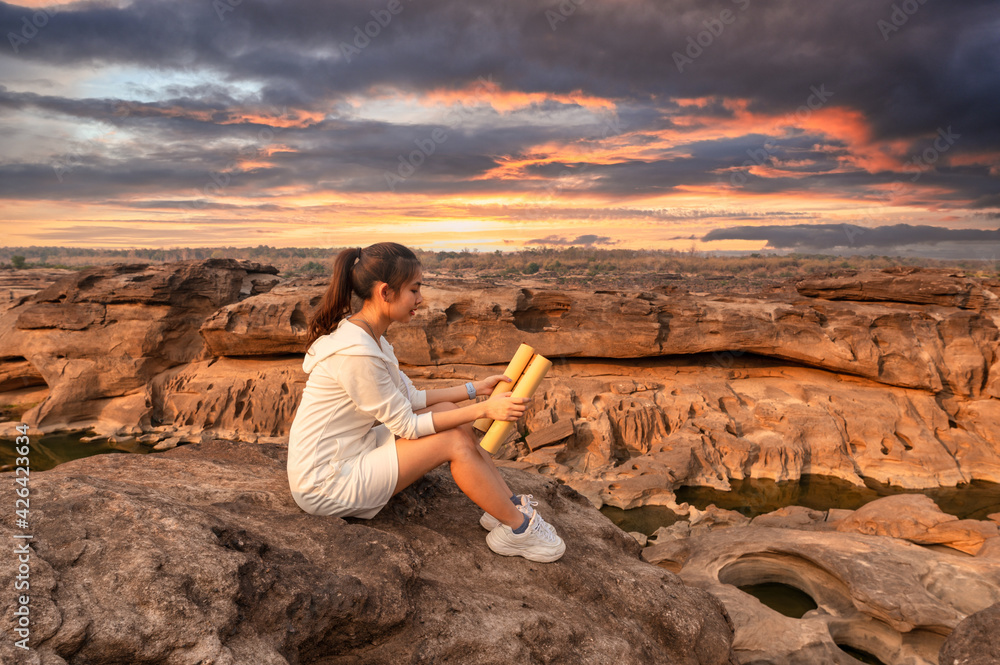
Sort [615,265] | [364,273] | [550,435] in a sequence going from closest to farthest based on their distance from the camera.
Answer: [364,273] < [550,435] < [615,265]

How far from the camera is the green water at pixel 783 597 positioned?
5398mm

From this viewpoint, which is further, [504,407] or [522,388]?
[522,388]

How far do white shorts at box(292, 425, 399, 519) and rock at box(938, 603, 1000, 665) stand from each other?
334cm

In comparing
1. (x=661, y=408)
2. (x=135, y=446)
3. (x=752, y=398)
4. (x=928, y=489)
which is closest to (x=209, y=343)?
(x=135, y=446)

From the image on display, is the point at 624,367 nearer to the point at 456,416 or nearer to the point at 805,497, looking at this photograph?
the point at 805,497

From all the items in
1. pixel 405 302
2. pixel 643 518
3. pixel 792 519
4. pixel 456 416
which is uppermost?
pixel 405 302

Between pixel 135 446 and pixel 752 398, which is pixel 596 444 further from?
pixel 135 446

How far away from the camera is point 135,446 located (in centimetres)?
1196

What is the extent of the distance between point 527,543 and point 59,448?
12.9 meters

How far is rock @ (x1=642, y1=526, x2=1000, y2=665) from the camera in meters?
4.38

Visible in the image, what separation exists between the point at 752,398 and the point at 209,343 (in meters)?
11.9

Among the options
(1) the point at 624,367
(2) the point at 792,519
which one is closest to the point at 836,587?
(2) the point at 792,519

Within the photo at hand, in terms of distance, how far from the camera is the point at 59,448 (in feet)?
39.3

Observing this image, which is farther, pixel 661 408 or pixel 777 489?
pixel 661 408
